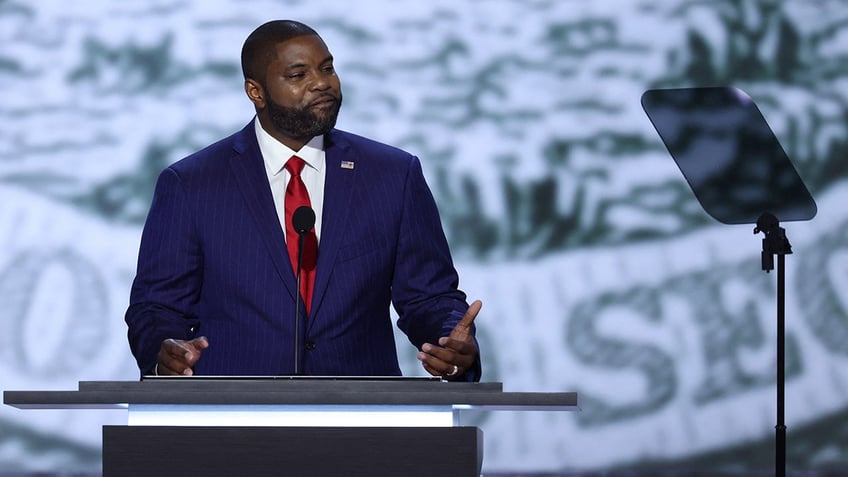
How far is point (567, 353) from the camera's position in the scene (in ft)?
14.8

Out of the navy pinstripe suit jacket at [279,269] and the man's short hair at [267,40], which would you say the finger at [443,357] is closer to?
the navy pinstripe suit jacket at [279,269]

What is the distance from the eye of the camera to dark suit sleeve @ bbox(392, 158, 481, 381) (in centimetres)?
252

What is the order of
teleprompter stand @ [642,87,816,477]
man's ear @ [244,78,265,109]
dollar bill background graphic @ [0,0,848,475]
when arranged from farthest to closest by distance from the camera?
dollar bill background graphic @ [0,0,848,475], teleprompter stand @ [642,87,816,477], man's ear @ [244,78,265,109]

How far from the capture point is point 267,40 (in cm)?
263

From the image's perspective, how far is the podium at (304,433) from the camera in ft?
5.62

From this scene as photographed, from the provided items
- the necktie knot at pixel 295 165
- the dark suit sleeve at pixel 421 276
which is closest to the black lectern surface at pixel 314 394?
the dark suit sleeve at pixel 421 276

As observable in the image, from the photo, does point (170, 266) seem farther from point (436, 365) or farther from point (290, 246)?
point (436, 365)

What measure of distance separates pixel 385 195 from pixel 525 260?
1972mm

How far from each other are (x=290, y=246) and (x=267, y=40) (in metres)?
0.46

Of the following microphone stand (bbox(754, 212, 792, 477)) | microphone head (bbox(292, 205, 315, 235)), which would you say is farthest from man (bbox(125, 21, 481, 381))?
microphone stand (bbox(754, 212, 792, 477))

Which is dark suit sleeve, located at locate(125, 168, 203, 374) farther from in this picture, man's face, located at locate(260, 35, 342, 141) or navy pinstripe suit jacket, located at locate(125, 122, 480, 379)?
man's face, located at locate(260, 35, 342, 141)

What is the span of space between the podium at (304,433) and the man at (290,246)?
25.2 inches

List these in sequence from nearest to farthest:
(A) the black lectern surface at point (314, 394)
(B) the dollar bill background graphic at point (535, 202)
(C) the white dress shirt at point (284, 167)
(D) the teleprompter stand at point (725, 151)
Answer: (A) the black lectern surface at point (314, 394)
(C) the white dress shirt at point (284, 167)
(D) the teleprompter stand at point (725, 151)
(B) the dollar bill background graphic at point (535, 202)

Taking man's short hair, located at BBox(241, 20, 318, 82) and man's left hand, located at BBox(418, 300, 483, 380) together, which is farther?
man's short hair, located at BBox(241, 20, 318, 82)
